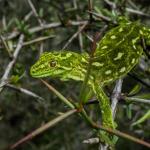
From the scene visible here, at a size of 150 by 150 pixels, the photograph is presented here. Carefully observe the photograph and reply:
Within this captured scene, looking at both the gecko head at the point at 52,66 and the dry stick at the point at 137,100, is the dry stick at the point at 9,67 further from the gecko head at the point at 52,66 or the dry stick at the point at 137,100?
the dry stick at the point at 137,100

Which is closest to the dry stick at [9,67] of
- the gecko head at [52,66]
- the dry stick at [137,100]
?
the gecko head at [52,66]

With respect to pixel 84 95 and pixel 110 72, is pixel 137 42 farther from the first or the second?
pixel 84 95

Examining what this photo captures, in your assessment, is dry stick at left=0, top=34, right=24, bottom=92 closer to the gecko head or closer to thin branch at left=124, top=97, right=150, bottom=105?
the gecko head

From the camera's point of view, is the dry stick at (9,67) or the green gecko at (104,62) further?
the dry stick at (9,67)

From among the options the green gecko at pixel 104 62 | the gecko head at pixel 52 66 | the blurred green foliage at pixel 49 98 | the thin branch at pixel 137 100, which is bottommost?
the blurred green foliage at pixel 49 98

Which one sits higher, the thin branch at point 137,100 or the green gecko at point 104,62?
the thin branch at point 137,100

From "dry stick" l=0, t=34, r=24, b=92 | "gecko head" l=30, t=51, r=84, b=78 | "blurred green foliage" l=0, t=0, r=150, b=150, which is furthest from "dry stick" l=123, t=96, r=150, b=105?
"blurred green foliage" l=0, t=0, r=150, b=150

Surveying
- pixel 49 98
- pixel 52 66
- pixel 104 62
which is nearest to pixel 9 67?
pixel 52 66
